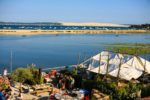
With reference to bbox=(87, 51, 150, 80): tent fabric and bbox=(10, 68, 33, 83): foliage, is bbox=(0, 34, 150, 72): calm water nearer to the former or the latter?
bbox=(10, 68, 33, 83): foliage

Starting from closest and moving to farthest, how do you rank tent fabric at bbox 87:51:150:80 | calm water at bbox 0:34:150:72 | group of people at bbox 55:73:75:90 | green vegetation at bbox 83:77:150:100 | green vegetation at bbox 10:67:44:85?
1. green vegetation at bbox 83:77:150:100
2. tent fabric at bbox 87:51:150:80
3. group of people at bbox 55:73:75:90
4. green vegetation at bbox 10:67:44:85
5. calm water at bbox 0:34:150:72

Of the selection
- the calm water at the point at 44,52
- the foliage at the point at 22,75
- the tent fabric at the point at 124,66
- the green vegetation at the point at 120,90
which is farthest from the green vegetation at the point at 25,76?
the calm water at the point at 44,52

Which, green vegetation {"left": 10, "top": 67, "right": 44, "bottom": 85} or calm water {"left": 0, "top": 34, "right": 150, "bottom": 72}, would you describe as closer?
green vegetation {"left": 10, "top": 67, "right": 44, "bottom": 85}

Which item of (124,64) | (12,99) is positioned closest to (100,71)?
(124,64)

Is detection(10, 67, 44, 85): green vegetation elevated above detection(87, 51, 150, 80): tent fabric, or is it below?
below

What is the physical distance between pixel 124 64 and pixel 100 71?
1.95m

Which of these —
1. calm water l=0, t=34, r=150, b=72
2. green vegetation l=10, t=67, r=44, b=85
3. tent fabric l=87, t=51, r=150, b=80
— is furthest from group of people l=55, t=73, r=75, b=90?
calm water l=0, t=34, r=150, b=72

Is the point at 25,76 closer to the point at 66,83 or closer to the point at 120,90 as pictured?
the point at 66,83

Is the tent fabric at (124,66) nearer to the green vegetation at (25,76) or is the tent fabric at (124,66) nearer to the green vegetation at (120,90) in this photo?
the green vegetation at (120,90)

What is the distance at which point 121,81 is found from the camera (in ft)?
41.3

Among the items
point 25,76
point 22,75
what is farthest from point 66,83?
point 22,75

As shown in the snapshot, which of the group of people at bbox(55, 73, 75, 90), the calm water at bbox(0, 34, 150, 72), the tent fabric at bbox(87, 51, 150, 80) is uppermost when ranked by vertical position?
the tent fabric at bbox(87, 51, 150, 80)

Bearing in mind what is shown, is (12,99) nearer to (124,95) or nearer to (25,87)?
(25,87)

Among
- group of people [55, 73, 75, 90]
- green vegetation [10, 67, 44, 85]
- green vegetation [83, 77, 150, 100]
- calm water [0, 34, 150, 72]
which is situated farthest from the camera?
calm water [0, 34, 150, 72]
